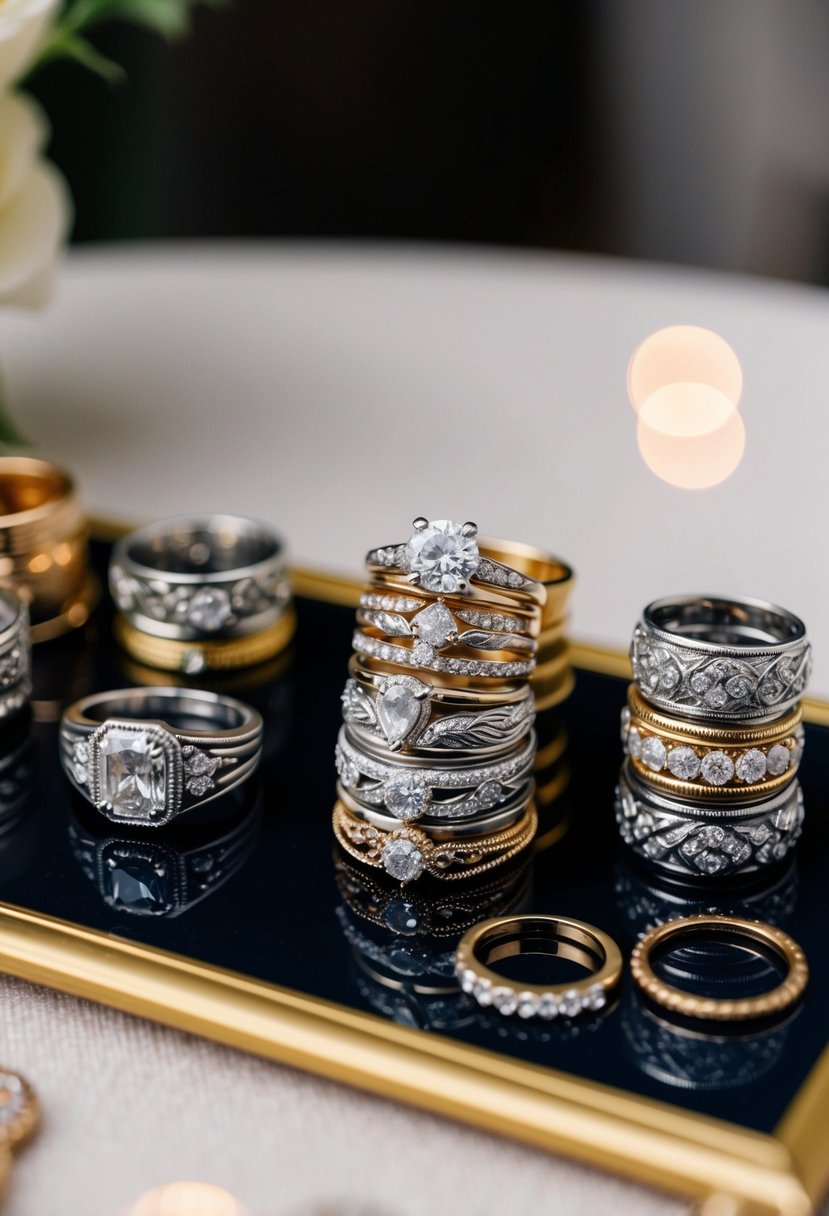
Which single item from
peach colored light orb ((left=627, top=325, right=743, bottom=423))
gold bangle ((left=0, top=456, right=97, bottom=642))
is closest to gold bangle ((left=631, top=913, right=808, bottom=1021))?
gold bangle ((left=0, top=456, right=97, bottom=642))

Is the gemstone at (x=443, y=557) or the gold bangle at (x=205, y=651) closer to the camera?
the gemstone at (x=443, y=557)

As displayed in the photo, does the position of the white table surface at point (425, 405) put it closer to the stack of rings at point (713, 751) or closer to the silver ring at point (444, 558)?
the stack of rings at point (713, 751)

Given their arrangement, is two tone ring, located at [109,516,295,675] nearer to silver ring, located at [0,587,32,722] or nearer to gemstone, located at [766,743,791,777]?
silver ring, located at [0,587,32,722]

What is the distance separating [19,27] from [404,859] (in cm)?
74

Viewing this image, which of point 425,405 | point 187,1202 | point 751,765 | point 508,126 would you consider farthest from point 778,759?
point 508,126

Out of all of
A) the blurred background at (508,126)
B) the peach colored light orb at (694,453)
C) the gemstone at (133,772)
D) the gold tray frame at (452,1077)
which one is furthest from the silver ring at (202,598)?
the blurred background at (508,126)

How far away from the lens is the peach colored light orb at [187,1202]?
64 centimetres

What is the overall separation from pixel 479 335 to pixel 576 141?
1.49 m

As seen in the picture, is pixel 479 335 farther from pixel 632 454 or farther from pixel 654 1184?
pixel 654 1184

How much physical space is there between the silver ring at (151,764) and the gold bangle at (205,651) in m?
0.19

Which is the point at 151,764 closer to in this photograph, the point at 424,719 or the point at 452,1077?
the point at 424,719

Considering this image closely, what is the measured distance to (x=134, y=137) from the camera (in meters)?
2.06

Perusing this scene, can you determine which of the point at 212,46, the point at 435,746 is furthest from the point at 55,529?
the point at 212,46

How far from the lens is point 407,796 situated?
822 mm
